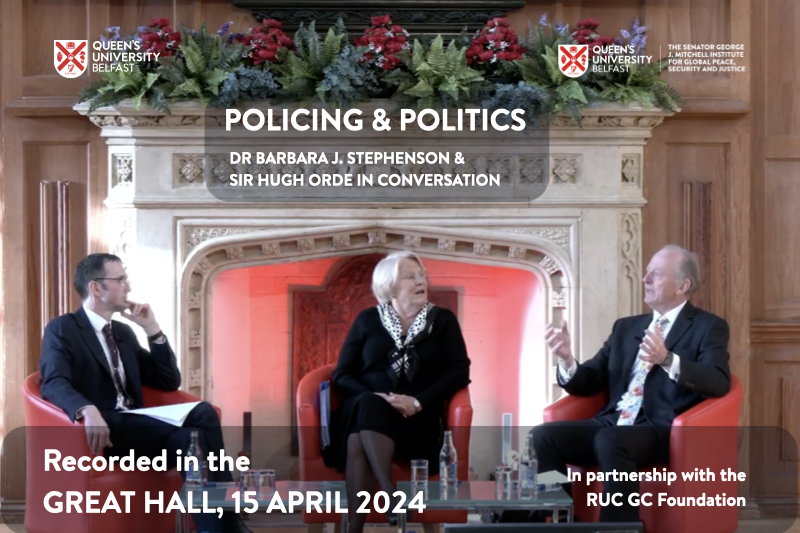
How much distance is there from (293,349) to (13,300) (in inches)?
53.4

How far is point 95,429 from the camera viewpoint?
3.98m

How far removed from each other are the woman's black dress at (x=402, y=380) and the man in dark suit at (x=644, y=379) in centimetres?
42

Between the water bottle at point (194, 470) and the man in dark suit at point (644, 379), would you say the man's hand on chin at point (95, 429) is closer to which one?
the water bottle at point (194, 470)

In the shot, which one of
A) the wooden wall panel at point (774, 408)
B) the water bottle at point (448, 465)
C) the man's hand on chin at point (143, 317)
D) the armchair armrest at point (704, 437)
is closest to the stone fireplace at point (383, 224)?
the man's hand on chin at point (143, 317)

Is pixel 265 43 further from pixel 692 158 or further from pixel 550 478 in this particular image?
pixel 550 478

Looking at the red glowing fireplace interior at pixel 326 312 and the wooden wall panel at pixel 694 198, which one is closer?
the wooden wall panel at pixel 694 198

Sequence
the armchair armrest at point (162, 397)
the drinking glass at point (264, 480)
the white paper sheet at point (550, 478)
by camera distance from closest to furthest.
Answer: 1. the drinking glass at point (264, 480)
2. the white paper sheet at point (550, 478)
3. the armchair armrest at point (162, 397)

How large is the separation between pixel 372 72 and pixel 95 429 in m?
1.93

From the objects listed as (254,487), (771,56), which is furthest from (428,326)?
(771,56)

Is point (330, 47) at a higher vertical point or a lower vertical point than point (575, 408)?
higher

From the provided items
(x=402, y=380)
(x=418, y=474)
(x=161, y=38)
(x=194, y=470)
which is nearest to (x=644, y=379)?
(x=402, y=380)

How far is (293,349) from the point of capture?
562 cm

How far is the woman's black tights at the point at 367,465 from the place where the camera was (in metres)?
4.14

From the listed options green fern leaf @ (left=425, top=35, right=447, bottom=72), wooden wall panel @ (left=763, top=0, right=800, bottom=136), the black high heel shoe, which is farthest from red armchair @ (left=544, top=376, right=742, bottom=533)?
green fern leaf @ (left=425, top=35, right=447, bottom=72)
